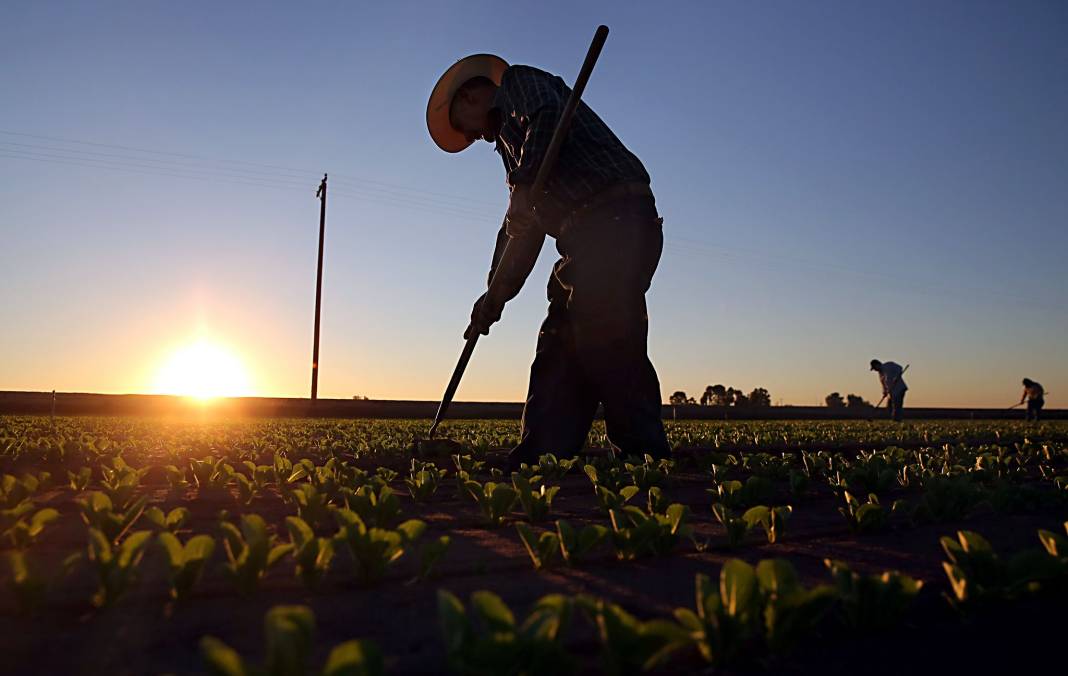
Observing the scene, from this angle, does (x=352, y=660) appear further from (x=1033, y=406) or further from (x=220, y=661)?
(x=1033, y=406)

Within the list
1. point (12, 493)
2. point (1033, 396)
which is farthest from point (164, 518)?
point (1033, 396)

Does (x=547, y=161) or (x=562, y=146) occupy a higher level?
(x=562, y=146)

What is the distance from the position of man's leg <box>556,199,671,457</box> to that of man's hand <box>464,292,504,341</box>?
62 centimetres

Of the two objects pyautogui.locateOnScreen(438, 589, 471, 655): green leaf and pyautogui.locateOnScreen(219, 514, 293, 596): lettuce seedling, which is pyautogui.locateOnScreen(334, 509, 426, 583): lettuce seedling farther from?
pyautogui.locateOnScreen(438, 589, 471, 655): green leaf

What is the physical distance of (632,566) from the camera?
177 centimetres

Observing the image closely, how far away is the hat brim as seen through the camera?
200 inches

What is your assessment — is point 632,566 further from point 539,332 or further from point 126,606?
point 539,332

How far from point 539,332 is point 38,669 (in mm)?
3877

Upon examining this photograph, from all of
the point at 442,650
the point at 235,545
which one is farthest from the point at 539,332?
the point at 442,650

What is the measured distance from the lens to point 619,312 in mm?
4242

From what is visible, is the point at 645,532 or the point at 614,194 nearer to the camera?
the point at 645,532

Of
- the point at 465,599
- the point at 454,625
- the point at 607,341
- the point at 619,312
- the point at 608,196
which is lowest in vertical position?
the point at 465,599

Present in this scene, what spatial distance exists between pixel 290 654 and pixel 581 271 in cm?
357

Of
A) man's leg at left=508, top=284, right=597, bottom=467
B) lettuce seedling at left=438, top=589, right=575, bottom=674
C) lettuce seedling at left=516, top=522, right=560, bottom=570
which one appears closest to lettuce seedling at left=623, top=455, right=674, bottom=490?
man's leg at left=508, top=284, right=597, bottom=467
